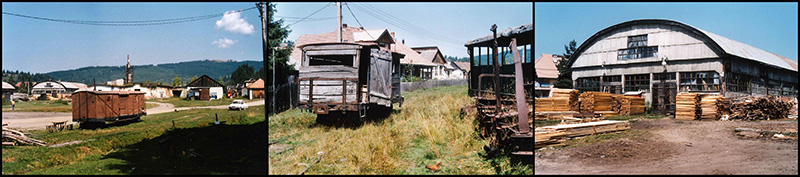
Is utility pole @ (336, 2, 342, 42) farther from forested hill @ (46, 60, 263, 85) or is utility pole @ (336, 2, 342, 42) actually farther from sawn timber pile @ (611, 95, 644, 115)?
sawn timber pile @ (611, 95, 644, 115)

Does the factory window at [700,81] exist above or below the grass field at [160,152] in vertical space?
above

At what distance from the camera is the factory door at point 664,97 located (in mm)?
12842

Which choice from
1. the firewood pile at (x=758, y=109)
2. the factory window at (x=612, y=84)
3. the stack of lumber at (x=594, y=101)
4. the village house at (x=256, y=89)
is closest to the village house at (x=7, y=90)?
the village house at (x=256, y=89)

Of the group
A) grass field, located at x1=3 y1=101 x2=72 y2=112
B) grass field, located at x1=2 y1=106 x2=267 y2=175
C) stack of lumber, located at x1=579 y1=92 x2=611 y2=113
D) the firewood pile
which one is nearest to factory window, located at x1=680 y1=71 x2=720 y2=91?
the firewood pile

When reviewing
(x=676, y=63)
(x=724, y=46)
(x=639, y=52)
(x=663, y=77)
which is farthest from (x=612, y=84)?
(x=724, y=46)

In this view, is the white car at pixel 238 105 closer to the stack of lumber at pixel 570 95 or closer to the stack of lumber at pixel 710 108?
the stack of lumber at pixel 570 95

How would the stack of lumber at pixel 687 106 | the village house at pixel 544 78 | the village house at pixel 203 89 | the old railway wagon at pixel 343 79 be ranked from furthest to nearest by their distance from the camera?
the village house at pixel 203 89 → the stack of lumber at pixel 687 106 → the village house at pixel 544 78 → the old railway wagon at pixel 343 79

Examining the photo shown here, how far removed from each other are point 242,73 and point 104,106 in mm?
6083

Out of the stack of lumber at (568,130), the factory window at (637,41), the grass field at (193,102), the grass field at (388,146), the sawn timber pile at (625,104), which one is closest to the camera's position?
the grass field at (388,146)

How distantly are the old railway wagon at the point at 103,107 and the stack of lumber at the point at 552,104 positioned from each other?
1542 centimetres

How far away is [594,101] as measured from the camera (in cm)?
1240

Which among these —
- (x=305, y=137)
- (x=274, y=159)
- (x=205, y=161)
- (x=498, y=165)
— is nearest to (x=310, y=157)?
(x=274, y=159)

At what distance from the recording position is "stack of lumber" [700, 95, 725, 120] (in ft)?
38.5

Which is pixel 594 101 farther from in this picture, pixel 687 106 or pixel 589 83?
pixel 687 106
